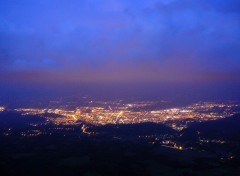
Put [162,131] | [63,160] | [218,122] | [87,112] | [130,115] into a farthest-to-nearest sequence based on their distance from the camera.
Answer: [87,112]
[130,115]
[218,122]
[162,131]
[63,160]

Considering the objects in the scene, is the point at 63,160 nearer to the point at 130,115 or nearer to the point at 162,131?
the point at 162,131

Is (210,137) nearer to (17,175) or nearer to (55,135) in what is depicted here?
(55,135)

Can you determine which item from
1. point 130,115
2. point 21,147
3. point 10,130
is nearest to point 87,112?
point 130,115

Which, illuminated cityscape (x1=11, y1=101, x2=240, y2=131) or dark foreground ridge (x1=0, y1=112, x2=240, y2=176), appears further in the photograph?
illuminated cityscape (x1=11, y1=101, x2=240, y2=131)

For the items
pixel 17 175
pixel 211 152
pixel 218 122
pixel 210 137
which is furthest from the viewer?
pixel 218 122

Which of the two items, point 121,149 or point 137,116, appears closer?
point 121,149

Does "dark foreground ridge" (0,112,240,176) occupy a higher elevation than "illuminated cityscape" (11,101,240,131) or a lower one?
lower

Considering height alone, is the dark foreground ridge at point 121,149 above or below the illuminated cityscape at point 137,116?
below

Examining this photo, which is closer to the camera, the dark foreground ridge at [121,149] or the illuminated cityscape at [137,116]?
the dark foreground ridge at [121,149]

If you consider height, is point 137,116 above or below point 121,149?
above

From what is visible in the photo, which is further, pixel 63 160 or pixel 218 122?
pixel 218 122
